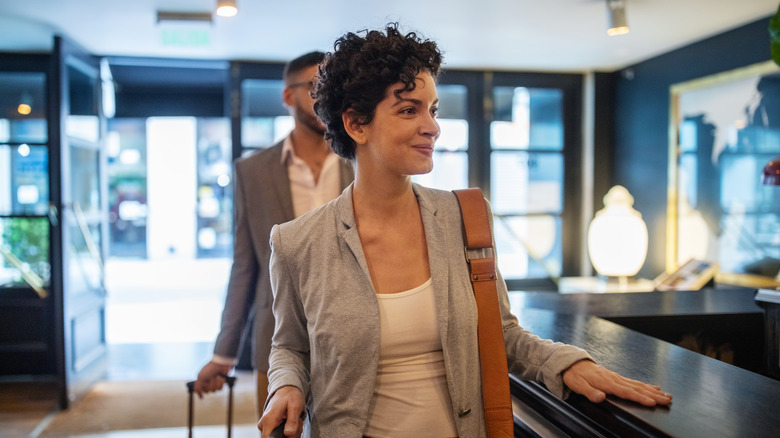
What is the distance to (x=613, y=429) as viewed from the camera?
1.05 m

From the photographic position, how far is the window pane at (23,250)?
5.10 metres

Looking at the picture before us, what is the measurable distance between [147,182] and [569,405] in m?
11.8

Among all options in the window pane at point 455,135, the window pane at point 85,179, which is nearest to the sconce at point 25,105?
the window pane at point 85,179

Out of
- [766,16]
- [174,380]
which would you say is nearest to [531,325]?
[766,16]

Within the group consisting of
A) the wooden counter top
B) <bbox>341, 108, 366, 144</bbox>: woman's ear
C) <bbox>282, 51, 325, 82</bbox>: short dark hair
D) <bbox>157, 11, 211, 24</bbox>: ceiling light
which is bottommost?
the wooden counter top

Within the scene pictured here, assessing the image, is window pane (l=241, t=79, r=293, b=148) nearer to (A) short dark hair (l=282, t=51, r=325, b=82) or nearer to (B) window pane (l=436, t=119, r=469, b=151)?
(B) window pane (l=436, t=119, r=469, b=151)

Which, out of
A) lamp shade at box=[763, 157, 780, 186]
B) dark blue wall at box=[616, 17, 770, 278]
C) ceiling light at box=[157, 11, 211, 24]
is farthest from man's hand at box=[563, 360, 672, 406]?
dark blue wall at box=[616, 17, 770, 278]

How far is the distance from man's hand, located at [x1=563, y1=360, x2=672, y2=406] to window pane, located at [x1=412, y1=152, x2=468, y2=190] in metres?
4.86

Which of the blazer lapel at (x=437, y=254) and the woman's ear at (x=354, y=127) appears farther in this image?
the woman's ear at (x=354, y=127)

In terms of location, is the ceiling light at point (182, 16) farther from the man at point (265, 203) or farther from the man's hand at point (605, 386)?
the man's hand at point (605, 386)

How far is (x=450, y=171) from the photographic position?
6.02m

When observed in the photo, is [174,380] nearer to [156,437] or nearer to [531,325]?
[156,437]

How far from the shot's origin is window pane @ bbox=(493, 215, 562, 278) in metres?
6.11

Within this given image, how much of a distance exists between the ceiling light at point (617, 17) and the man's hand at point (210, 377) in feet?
9.76
